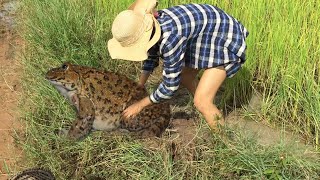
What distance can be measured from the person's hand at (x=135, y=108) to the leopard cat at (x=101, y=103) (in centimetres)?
2

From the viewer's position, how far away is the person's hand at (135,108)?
9.27 ft

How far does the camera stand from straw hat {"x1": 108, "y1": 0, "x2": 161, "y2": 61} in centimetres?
252

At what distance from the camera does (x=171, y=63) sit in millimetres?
2633

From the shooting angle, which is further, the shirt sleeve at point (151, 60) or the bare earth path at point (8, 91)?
the bare earth path at point (8, 91)

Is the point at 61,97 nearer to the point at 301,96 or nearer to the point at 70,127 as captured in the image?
the point at 70,127

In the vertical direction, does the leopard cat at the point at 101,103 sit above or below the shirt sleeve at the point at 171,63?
below

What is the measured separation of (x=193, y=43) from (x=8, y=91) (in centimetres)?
177

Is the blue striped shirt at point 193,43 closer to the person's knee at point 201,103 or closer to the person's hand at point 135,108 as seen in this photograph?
the person's hand at point 135,108

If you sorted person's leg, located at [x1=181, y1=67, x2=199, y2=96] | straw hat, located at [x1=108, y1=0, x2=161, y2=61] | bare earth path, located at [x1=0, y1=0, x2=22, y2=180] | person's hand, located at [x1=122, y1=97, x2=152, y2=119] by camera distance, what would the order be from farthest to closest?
1. person's leg, located at [x1=181, y1=67, x2=199, y2=96]
2. bare earth path, located at [x1=0, y1=0, x2=22, y2=180]
3. person's hand, located at [x1=122, y1=97, x2=152, y2=119]
4. straw hat, located at [x1=108, y1=0, x2=161, y2=61]

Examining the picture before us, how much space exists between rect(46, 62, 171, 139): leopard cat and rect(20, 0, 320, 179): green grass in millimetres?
87

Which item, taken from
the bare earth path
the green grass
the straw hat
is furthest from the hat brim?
the bare earth path

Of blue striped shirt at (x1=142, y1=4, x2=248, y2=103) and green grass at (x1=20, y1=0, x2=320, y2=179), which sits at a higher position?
blue striped shirt at (x1=142, y1=4, x2=248, y2=103)

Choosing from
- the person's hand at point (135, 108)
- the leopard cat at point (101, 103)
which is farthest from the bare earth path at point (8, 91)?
the person's hand at point (135, 108)

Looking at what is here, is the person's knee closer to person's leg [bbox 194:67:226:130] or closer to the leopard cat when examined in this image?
person's leg [bbox 194:67:226:130]
